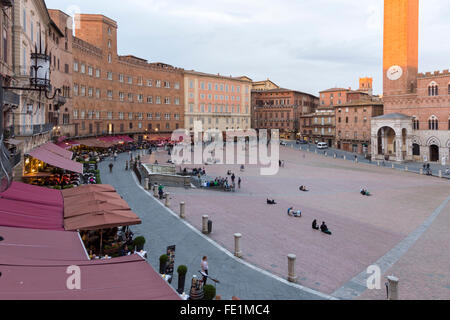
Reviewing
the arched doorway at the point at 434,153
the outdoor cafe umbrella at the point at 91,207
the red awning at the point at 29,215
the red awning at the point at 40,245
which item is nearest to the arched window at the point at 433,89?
the arched doorway at the point at 434,153

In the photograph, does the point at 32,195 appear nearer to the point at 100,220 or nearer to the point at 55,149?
the point at 100,220

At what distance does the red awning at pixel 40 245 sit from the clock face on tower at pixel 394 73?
217 feet

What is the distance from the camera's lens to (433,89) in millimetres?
57750

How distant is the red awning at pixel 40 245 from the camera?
8203mm

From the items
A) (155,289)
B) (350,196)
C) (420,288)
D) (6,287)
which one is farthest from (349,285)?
(350,196)

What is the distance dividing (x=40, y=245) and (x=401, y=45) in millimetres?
68356

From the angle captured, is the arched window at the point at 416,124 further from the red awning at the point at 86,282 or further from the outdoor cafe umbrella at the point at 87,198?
the red awning at the point at 86,282

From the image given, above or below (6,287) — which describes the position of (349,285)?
below

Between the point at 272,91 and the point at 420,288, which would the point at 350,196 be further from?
the point at 272,91

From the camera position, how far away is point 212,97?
85500mm

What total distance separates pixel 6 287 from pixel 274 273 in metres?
9.38

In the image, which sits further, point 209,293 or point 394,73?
point 394,73

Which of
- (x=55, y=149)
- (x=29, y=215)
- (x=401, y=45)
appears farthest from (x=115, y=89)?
(x=29, y=215)

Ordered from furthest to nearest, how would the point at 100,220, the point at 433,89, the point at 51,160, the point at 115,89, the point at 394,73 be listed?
the point at 115,89 → the point at 394,73 → the point at 433,89 → the point at 51,160 → the point at 100,220
